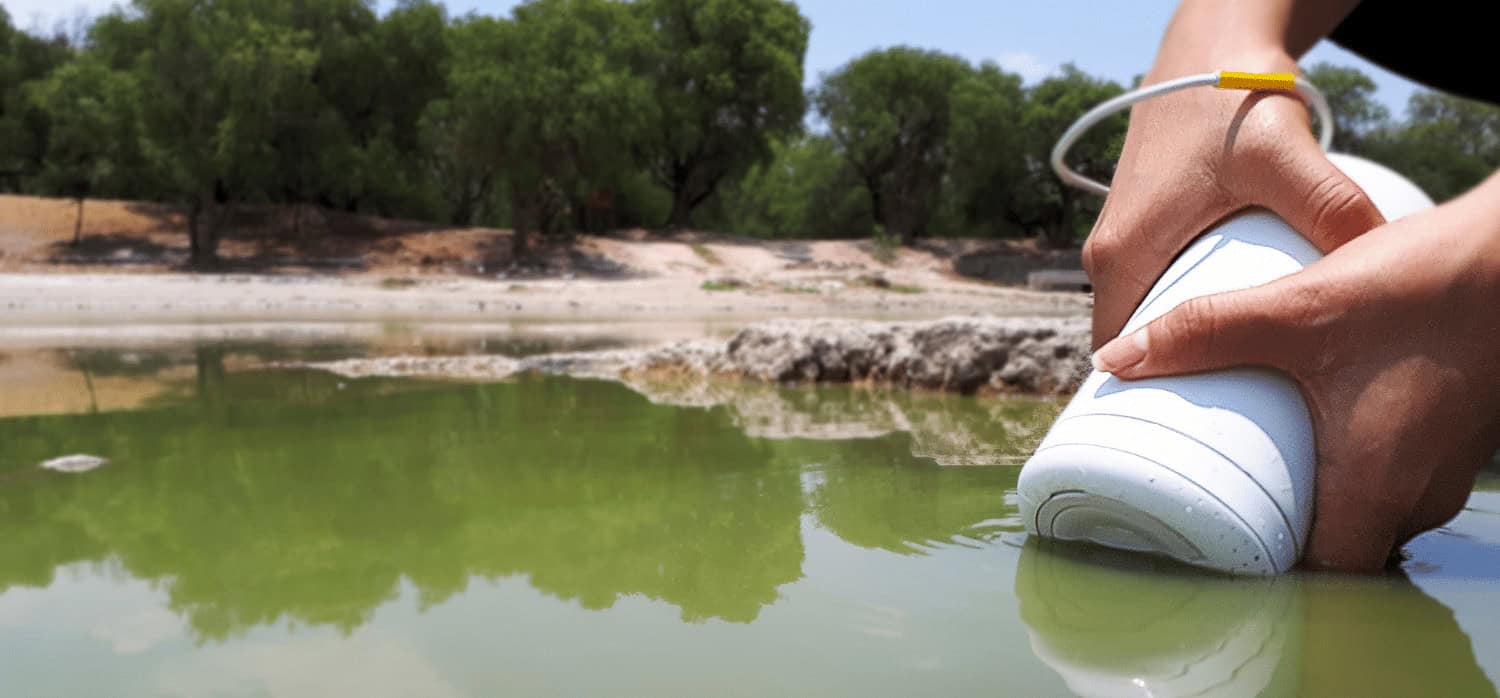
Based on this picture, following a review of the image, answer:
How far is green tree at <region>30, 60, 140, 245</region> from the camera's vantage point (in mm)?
28281

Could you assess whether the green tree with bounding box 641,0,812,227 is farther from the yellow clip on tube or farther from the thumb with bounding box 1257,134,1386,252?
the thumb with bounding box 1257,134,1386,252

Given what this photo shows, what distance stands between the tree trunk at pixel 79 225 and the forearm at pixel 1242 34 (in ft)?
99.2

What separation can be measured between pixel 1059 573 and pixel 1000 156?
36226 millimetres

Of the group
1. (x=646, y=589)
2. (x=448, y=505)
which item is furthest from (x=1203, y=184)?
(x=448, y=505)

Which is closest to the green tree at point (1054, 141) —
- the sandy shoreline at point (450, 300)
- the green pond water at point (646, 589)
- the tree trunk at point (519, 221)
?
the sandy shoreline at point (450, 300)

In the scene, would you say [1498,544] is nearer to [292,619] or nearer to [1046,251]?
[292,619]

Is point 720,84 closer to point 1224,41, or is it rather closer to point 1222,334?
point 1224,41

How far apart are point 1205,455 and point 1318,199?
0.71m

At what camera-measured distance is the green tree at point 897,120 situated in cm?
3950

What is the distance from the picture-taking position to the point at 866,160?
134ft

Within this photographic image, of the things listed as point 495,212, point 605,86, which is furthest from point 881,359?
point 495,212

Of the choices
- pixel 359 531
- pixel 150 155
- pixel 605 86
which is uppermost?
pixel 605 86

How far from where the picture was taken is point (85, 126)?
94.5 ft

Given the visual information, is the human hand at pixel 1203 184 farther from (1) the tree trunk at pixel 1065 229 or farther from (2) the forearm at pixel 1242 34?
(1) the tree trunk at pixel 1065 229
